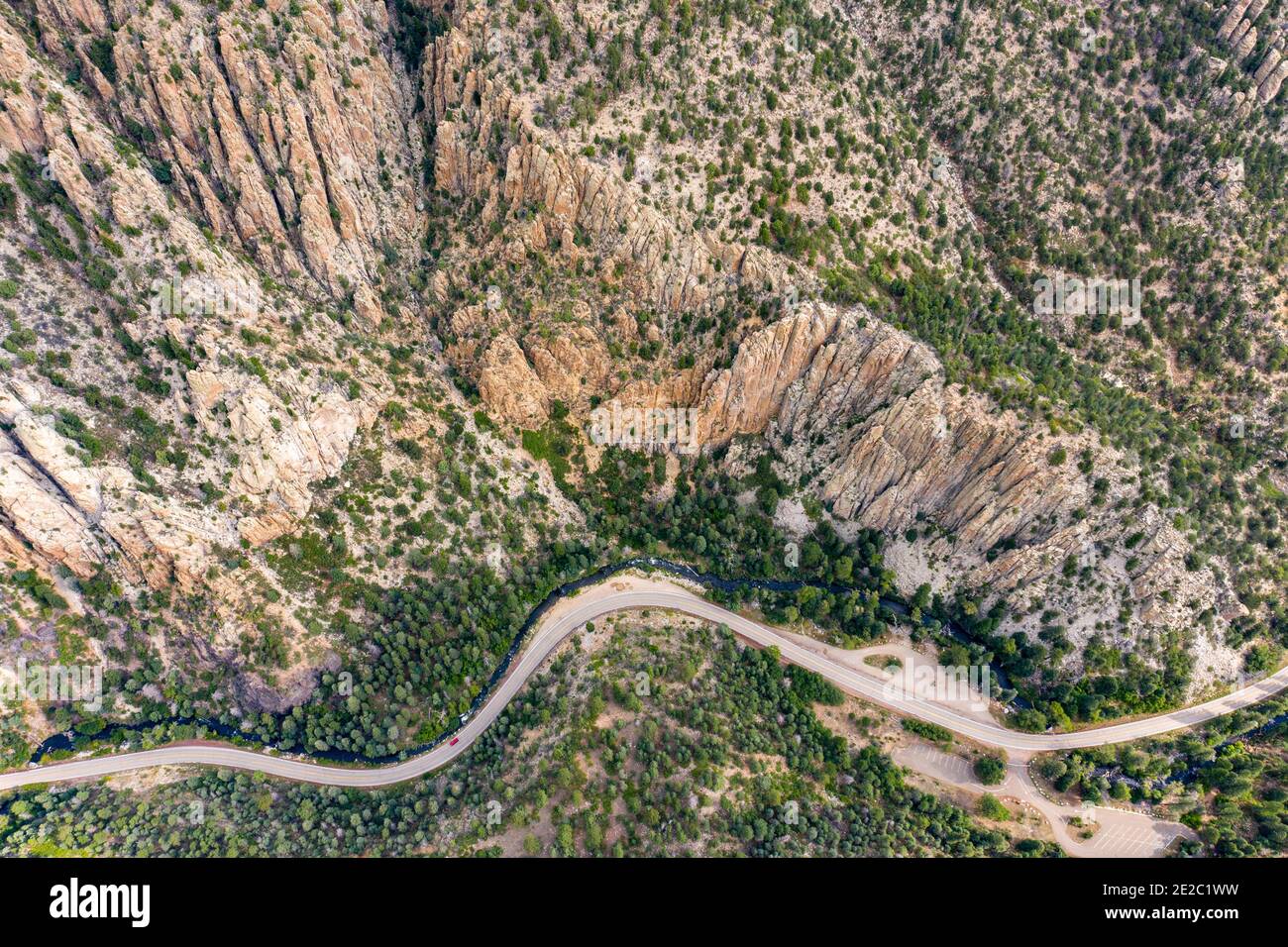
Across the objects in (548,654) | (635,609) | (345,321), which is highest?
(345,321)

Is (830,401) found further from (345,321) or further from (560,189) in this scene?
(345,321)

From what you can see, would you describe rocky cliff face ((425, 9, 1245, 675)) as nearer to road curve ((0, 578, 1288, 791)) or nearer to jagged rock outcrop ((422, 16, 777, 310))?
Result: jagged rock outcrop ((422, 16, 777, 310))

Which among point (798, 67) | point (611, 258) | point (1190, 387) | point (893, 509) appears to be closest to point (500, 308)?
point (611, 258)

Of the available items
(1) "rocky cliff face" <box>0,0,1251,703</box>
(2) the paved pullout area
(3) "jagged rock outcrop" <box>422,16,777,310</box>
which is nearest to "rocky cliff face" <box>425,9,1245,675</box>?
(3) "jagged rock outcrop" <box>422,16,777,310</box>

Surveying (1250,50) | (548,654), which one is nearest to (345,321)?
(548,654)

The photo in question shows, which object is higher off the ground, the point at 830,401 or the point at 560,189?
the point at 560,189
